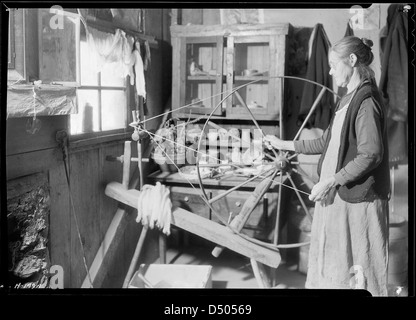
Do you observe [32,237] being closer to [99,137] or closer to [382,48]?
[99,137]

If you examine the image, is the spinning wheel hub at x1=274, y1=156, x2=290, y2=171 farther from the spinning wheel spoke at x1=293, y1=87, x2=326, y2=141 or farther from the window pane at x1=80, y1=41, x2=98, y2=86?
the window pane at x1=80, y1=41, x2=98, y2=86

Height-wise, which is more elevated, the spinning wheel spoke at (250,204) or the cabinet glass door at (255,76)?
the cabinet glass door at (255,76)

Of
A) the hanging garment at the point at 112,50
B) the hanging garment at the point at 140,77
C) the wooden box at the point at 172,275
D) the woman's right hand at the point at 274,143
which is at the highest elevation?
the hanging garment at the point at 112,50

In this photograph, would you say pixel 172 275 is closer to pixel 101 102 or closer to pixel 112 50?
pixel 101 102

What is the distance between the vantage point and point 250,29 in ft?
5.70

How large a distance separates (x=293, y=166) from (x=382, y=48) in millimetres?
480

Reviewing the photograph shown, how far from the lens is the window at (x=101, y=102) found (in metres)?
1.38

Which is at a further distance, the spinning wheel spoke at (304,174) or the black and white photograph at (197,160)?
the spinning wheel spoke at (304,174)

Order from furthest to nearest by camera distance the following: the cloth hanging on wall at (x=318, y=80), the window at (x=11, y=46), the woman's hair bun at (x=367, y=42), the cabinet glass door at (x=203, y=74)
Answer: the cabinet glass door at (x=203, y=74) → the cloth hanging on wall at (x=318, y=80) → the woman's hair bun at (x=367, y=42) → the window at (x=11, y=46)

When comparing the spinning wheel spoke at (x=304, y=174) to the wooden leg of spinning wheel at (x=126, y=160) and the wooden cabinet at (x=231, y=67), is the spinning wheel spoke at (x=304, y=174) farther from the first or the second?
the wooden leg of spinning wheel at (x=126, y=160)

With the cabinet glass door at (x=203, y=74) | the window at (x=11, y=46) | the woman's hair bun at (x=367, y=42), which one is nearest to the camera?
the window at (x=11, y=46)

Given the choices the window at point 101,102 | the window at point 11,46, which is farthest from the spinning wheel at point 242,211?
the window at point 11,46

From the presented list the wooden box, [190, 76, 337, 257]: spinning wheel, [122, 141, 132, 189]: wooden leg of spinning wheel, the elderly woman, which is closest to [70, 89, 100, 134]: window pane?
[122, 141, 132, 189]: wooden leg of spinning wheel
